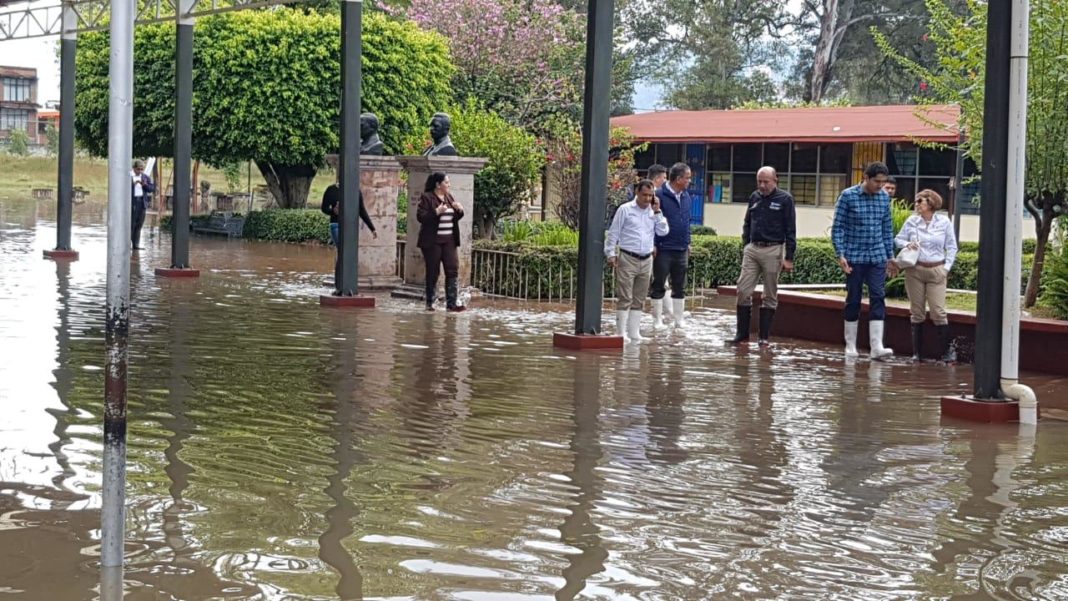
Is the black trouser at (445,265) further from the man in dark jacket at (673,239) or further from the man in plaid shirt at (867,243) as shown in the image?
the man in plaid shirt at (867,243)

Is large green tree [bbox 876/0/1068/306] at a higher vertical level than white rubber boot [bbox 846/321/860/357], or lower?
higher

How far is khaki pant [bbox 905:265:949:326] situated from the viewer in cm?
1281

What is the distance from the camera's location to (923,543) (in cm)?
614

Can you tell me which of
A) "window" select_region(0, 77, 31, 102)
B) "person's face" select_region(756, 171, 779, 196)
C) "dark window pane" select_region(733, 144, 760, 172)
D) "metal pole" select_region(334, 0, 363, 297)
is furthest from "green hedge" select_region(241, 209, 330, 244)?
"window" select_region(0, 77, 31, 102)

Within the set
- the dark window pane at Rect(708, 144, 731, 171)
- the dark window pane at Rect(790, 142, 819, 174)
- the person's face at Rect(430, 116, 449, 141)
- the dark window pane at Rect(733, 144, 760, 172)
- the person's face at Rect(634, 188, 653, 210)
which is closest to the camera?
the person's face at Rect(634, 188, 653, 210)

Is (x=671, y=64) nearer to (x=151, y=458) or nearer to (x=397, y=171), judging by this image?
(x=397, y=171)

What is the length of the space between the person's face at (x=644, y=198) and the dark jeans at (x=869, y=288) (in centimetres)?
202

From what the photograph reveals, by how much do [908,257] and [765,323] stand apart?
165 cm

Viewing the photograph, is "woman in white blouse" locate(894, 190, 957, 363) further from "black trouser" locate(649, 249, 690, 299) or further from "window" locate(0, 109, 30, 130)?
"window" locate(0, 109, 30, 130)

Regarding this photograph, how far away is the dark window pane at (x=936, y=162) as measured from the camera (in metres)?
29.9

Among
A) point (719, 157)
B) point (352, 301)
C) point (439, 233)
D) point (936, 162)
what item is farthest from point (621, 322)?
point (719, 157)

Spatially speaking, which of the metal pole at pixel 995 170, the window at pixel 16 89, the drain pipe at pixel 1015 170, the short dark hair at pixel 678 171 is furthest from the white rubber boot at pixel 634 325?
the window at pixel 16 89

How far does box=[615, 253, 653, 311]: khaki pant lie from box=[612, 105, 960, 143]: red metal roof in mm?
15808

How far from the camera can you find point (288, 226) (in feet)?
109
